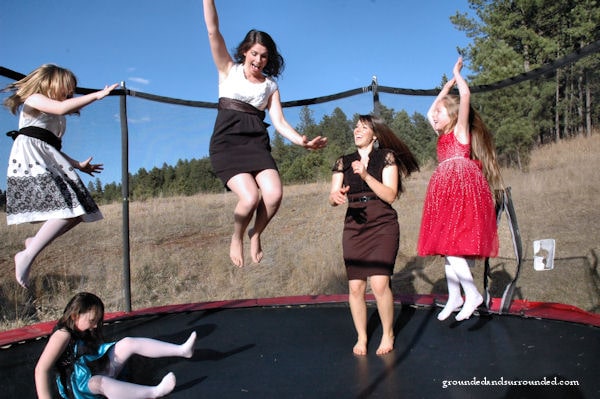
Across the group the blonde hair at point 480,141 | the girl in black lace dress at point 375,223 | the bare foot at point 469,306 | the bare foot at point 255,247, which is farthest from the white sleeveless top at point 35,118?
the bare foot at point 469,306

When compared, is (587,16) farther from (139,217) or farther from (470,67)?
(139,217)

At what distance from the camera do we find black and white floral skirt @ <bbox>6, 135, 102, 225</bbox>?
5.93 feet

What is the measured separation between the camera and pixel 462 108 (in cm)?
220

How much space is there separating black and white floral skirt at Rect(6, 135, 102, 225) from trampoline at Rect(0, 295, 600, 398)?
2.00ft

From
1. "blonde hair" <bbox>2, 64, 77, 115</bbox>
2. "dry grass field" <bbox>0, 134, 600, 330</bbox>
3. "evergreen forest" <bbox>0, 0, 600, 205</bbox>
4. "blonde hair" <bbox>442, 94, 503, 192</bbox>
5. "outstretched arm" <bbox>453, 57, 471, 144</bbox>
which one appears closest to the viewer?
"blonde hair" <bbox>2, 64, 77, 115</bbox>

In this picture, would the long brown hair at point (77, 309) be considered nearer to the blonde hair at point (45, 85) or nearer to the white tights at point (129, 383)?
the white tights at point (129, 383)

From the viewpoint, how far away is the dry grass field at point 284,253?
14.1 feet

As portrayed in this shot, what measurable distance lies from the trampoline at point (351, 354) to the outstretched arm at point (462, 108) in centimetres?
87

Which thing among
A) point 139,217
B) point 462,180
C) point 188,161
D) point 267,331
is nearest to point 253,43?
point 462,180

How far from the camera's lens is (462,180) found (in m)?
2.25

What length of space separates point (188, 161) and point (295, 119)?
959 millimetres

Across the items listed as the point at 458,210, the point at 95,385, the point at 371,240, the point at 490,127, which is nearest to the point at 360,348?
Answer: the point at 371,240

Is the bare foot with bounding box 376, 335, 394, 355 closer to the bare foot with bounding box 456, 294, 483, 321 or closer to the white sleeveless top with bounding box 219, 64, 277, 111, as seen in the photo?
the bare foot with bounding box 456, 294, 483, 321

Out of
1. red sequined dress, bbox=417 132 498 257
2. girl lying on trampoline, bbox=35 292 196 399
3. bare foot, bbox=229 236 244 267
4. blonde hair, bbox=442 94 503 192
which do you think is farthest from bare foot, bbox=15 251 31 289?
blonde hair, bbox=442 94 503 192
